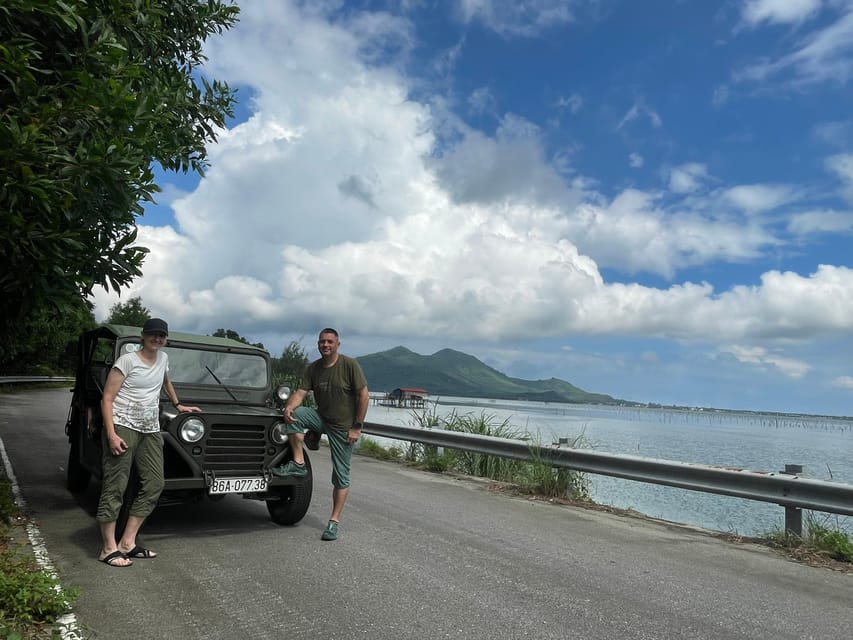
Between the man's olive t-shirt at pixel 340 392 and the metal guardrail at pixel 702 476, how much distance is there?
395 cm

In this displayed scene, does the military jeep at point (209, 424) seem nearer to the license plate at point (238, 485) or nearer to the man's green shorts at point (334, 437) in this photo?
the license plate at point (238, 485)

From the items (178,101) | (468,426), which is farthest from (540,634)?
(468,426)

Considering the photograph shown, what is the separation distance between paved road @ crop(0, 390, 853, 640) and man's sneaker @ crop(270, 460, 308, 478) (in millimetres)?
562

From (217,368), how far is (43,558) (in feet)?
8.84

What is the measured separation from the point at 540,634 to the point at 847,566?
3.77 metres

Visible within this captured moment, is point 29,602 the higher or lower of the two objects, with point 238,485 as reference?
lower

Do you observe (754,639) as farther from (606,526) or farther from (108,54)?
(108,54)

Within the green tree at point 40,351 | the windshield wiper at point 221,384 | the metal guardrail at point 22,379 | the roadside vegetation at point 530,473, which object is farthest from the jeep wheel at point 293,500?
the metal guardrail at point 22,379

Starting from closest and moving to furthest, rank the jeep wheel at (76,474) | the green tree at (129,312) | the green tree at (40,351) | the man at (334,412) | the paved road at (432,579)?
the paved road at (432,579) → the man at (334,412) → the jeep wheel at (76,474) → the green tree at (40,351) → the green tree at (129,312)

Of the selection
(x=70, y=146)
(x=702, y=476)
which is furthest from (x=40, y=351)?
(x=702, y=476)

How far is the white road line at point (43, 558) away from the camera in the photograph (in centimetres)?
365

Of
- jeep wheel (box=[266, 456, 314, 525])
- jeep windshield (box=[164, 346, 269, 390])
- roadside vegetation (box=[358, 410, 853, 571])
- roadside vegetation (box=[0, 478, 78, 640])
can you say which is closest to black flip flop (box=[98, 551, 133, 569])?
roadside vegetation (box=[0, 478, 78, 640])

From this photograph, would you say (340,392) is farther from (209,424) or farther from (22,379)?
(22,379)

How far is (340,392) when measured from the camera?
6.22m
